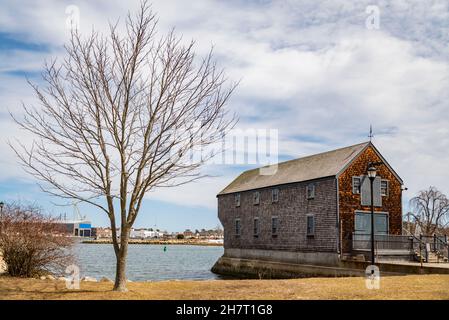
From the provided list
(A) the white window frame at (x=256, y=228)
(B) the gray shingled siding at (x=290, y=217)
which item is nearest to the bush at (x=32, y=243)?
(B) the gray shingled siding at (x=290, y=217)

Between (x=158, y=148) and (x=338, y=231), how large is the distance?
22967mm

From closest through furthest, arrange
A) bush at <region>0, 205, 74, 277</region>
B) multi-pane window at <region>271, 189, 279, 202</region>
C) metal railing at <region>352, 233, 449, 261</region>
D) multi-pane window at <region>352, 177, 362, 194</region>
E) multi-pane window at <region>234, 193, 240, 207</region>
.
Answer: bush at <region>0, 205, 74, 277</region> → metal railing at <region>352, 233, 449, 261</region> → multi-pane window at <region>352, 177, 362, 194</region> → multi-pane window at <region>271, 189, 279, 202</region> → multi-pane window at <region>234, 193, 240, 207</region>

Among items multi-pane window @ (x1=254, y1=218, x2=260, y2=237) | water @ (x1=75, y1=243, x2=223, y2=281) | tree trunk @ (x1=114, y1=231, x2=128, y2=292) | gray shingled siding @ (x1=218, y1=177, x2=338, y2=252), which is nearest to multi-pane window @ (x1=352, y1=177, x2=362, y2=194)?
gray shingled siding @ (x1=218, y1=177, x2=338, y2=252)

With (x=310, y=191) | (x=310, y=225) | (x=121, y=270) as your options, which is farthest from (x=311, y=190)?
(x=121, y=270)

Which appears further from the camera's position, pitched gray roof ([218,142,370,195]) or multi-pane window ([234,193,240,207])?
multi-pane window ([234,193,240,207])

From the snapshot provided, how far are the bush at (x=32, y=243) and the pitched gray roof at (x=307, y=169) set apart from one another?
21.3 meters

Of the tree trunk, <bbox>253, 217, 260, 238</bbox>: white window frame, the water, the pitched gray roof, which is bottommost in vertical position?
the water

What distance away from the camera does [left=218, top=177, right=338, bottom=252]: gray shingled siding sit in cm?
3678

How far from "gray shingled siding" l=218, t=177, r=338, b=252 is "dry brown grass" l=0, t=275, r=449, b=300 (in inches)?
717

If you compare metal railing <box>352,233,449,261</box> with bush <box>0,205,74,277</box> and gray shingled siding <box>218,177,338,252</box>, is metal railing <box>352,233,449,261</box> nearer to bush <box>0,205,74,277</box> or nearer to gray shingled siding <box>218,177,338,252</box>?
gray shingled siding <box>218,177,338,252</box>

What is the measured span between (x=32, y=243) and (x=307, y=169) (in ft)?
84.9

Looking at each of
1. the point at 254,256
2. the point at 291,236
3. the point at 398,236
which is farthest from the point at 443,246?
the point at 254,256
